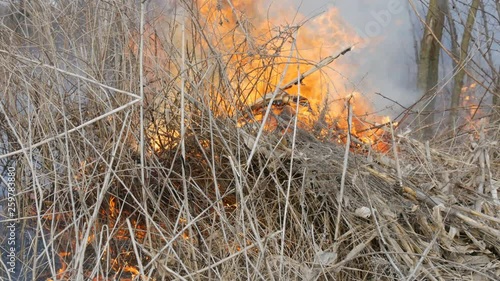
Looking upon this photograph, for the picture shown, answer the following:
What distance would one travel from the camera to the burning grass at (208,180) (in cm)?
253

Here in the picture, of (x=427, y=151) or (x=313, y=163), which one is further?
(x=427, y=151)

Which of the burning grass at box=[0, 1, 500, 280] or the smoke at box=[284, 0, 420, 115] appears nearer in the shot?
the burning grass at box=[0, 1, 500, 280]

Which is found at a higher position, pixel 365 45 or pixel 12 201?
pixel 365 45

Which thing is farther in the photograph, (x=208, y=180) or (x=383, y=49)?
(x=383, y=49)

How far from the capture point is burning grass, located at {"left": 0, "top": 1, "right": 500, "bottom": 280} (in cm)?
253

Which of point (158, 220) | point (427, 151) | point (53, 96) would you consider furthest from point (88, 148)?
point (427, 151)

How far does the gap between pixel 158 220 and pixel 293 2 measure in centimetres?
450

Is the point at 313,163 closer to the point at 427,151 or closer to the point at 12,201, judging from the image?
the point at 427,151

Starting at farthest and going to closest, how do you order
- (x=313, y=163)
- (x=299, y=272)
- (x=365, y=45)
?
(x=365, y=45) → (x=313, y=163) → (x=299, y=272)

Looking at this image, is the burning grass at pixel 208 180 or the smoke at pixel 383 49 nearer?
the burning grass at pixel 208 180

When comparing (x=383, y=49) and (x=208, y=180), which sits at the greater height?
(x=383, y=49)

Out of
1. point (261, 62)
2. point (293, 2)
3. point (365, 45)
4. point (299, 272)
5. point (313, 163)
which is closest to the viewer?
point (299, 272)

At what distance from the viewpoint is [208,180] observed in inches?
118

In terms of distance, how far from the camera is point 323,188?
9.29 ft
